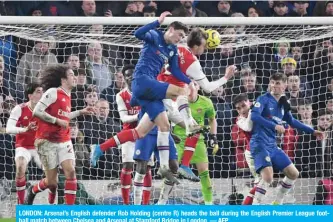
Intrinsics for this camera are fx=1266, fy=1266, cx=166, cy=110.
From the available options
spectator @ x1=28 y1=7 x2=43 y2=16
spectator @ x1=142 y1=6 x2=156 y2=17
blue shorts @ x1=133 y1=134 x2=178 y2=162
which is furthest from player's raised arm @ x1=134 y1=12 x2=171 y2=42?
spectator @ x1=28 y1=7 x2=43 y2=16

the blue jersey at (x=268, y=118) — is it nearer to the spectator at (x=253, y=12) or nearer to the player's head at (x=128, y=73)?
the player's head at (x=128, y=73)

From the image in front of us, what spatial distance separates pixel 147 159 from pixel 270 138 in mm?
1677

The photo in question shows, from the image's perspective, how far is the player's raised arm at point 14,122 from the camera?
16031 millimetres

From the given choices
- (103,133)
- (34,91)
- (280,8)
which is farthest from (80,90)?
(280,8)

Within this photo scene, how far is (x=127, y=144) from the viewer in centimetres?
1625

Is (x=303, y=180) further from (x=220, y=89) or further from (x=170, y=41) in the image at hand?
(x=170, y=41)

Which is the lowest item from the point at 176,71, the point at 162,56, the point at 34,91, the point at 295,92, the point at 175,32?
the point at 295,92

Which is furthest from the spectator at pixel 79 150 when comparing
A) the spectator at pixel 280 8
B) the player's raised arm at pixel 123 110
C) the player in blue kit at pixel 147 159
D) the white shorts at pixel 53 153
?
the spectator at pixel 280 8

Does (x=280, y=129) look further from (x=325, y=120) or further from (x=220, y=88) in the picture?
(x=220, y=88)

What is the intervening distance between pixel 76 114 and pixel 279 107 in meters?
2.63

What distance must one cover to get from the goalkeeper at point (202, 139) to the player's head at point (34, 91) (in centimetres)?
196

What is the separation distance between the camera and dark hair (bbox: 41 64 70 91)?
15.4m

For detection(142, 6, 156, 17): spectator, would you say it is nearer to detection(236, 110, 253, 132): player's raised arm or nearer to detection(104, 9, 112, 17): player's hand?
detection(104, 9, 112, 17): player's hand

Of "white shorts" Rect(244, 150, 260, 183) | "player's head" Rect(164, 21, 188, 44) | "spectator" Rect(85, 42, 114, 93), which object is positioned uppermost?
"player's head" Rect(164, 21, 188, 44)
